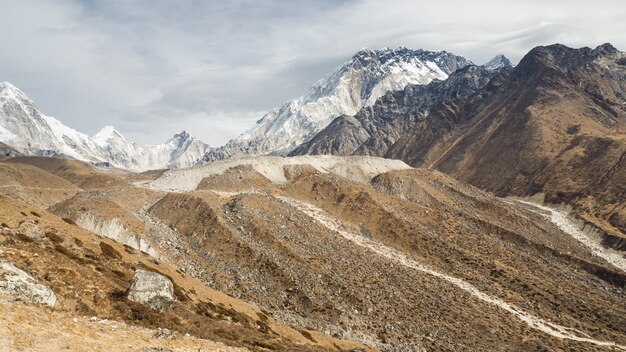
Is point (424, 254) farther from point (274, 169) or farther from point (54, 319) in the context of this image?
point (54, 319)

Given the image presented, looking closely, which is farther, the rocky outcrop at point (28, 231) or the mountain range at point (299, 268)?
the rocky outcrop at point (28, 231)

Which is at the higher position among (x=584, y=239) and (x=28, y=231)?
(x=584, y=239)

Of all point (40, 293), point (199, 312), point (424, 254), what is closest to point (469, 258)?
point (424, 254)

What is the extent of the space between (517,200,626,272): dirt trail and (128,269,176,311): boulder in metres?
113

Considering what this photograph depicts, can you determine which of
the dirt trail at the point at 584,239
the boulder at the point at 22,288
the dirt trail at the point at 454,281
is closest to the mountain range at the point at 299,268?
the boulder at the point at 22,288

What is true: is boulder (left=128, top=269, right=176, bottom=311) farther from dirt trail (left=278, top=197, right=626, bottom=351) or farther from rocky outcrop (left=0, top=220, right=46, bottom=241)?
dirt trail (left=278, top=197, right=626, bottom=351)

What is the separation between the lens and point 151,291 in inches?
1134

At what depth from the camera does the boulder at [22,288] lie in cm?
2289

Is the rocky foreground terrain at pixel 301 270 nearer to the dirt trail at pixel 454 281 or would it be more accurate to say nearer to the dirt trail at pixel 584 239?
the dirt trail at pixel 454 281

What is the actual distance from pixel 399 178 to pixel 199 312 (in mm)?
104698

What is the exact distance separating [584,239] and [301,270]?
4265 inches

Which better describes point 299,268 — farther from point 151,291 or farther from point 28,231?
point 28,231

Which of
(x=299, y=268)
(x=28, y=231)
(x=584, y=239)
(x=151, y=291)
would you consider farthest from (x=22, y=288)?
(x=584, y=239)

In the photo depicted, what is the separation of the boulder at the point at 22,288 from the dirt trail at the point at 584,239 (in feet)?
396
